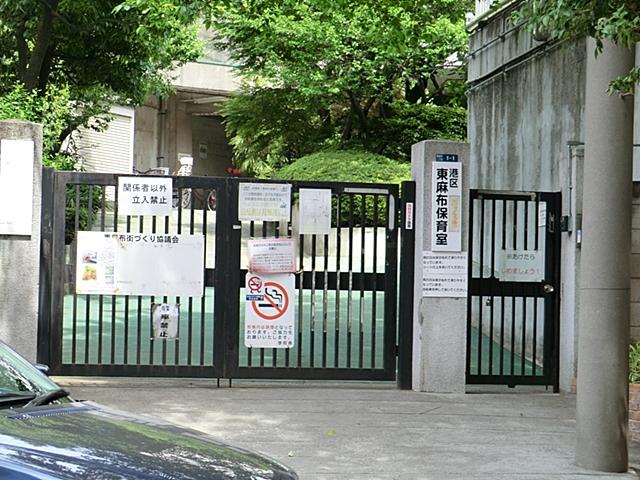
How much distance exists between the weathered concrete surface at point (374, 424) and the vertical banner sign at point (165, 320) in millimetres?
576

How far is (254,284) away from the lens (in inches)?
400

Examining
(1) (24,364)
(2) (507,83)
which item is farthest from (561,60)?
(1) (24,364)

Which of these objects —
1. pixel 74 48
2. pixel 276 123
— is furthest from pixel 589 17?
pixel 276 123

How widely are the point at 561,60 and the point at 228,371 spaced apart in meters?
5.96

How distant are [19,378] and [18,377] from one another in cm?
1

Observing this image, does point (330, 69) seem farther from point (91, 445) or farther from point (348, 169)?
point (91, 445)

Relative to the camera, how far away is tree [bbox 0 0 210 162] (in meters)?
15.5

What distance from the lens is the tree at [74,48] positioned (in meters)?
15.5

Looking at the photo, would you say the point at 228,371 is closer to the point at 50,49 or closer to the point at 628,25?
the point at 628,25

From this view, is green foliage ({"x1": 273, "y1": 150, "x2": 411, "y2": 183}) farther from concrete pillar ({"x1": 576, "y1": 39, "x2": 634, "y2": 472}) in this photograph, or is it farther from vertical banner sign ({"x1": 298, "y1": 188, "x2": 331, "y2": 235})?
concrete pillar ({"x1": 576, "y1": 39, "x2": 634, "y2": 472})

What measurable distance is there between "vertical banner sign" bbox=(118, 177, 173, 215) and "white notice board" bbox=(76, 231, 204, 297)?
11.1 inches

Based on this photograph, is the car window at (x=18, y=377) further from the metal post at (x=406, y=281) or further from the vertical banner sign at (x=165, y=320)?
the metal post at (x=406, y=281)

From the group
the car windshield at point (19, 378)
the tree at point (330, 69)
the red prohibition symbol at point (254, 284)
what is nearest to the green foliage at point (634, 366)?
the red prohibition symbol at point (254, 284)

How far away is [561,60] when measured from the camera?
1233cm
